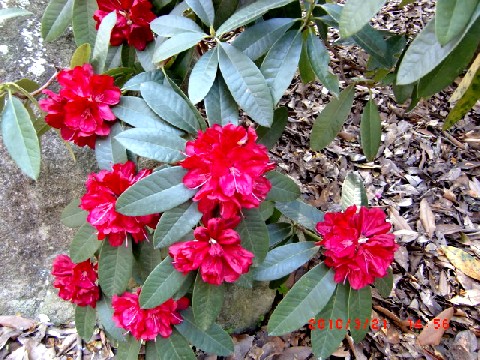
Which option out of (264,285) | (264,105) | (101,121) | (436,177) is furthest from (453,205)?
(101,121)

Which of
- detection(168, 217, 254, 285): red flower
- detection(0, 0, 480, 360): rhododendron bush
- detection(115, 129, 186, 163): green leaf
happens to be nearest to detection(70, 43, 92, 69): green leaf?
detection(0, 0, 480, 360): rhododendron bush

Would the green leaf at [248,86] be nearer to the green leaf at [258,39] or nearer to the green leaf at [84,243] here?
the green leaf at [258,39]

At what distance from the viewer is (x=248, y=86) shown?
909mm

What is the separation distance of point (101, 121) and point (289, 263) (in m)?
0.56

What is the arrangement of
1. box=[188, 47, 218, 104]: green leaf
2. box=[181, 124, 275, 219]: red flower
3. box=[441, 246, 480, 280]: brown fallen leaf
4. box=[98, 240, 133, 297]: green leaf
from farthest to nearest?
box=[441, 246, 480, 280]: brown fallen leaf
box=[98, 240, 133, 297]: green leaf
box=[188, 47, 218, 104]: green leaf
box=[181, 124, 275, 219]: red flower

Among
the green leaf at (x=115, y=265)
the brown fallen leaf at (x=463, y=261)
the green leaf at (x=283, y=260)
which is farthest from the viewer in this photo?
the brown fallen leaf at (x=463, y=261)

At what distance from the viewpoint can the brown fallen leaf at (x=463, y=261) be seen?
170 centimetres

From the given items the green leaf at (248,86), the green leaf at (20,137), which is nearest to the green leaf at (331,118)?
the green leaf at (248,86)

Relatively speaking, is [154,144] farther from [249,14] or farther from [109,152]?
[249,14]

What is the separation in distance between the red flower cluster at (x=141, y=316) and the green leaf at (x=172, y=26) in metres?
0.60

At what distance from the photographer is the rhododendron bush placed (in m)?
0.84

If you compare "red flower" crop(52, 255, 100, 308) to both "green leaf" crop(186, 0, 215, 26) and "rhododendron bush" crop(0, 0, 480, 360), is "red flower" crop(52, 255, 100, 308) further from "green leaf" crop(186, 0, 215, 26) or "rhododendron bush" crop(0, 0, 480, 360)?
"green leaf" crop(186, 0, 215, 26)

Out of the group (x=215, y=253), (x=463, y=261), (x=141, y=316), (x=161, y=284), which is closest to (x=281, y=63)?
(x=215, y=253)

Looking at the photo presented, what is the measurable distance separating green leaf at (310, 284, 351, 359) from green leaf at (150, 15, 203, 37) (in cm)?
68
